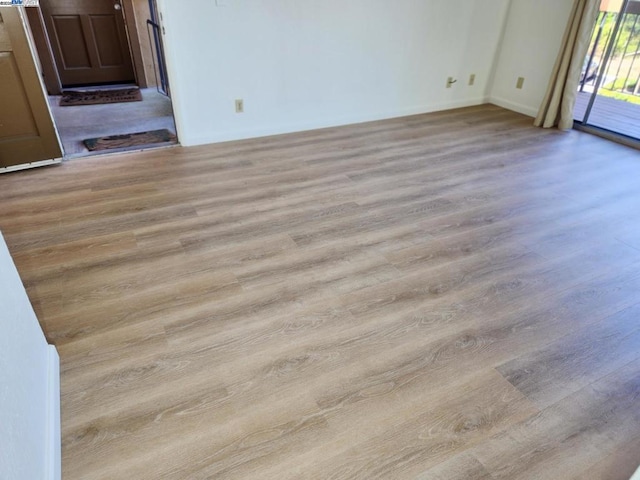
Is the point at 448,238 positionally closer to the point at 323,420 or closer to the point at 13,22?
the point at 323,420

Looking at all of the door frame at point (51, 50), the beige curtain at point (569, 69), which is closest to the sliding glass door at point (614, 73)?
the beige curtain at point (569, 69)

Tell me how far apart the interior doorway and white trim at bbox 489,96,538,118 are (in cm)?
371

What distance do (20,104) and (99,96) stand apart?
223cm

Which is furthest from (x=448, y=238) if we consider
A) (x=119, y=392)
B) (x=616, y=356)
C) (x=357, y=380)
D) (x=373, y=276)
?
(x=119, y=392)

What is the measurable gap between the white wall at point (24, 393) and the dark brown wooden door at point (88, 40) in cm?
496

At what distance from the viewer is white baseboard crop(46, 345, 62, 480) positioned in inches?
49.6

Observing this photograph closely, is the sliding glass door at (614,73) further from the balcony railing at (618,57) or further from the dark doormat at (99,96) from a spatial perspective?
the dark doormat at (99,96)

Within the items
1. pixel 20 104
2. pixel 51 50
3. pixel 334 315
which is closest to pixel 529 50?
pixel 334 315

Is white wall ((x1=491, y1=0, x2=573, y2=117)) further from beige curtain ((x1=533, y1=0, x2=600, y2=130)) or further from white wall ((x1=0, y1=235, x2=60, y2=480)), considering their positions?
white wall ((x1=0, y1=235, x2=60, y2=480))

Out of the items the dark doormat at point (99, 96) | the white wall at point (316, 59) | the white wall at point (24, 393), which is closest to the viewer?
the white wall at point (24, 393)

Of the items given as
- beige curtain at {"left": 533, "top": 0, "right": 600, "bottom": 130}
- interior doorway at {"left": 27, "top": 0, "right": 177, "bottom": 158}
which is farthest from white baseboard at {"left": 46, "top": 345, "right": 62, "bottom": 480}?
beige curtain at {"left": 533, "top": 0, "right": 600, "bottom": 130}

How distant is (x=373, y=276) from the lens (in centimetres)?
221

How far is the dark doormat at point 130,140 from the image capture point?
11.9 ft

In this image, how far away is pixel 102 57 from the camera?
5391 millimetres
